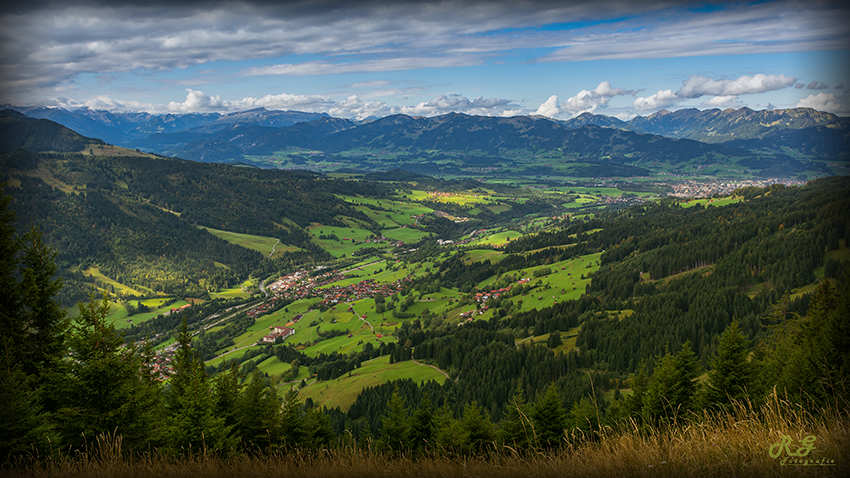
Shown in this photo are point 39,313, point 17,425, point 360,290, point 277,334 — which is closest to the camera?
point 17,425

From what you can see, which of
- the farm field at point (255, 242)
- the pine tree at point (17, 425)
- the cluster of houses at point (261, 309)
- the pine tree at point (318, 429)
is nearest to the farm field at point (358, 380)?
the pine tree at point (318, 429)

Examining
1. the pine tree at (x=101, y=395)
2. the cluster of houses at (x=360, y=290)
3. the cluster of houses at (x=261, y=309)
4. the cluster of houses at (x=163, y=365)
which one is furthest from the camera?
the cluster of houses at (x=360, y=290)

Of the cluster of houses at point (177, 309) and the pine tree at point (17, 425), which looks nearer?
the pine tree at point (17, 425)

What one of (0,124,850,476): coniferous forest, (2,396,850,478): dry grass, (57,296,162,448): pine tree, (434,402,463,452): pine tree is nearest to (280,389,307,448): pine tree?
(0,124,850,476): coniferous forest

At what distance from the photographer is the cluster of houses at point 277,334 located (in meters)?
85.6

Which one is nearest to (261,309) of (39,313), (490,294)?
(490,294)

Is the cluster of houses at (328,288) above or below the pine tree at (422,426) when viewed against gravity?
below

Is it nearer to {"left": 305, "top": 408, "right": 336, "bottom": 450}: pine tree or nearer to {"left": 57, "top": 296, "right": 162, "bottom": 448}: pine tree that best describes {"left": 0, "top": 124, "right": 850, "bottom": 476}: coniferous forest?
{"left": 57, "top": 296, "right": 162, "bottom": 448}: pine tree

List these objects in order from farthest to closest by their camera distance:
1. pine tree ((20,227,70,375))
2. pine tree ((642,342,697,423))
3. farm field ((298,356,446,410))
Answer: farm field ((298,356,446,410)), pine tree ((642,342,697,423)), pine tree ((20,227,70,375))

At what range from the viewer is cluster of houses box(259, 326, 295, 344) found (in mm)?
85625

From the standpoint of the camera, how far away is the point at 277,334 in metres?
87.6

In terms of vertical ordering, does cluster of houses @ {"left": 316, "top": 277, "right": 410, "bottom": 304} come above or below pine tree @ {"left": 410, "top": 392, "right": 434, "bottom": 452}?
below

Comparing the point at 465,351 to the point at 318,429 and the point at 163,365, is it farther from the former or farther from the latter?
the point at 163,365

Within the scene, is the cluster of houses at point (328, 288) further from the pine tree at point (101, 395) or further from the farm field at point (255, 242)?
the pine tree at point (101, 395)
